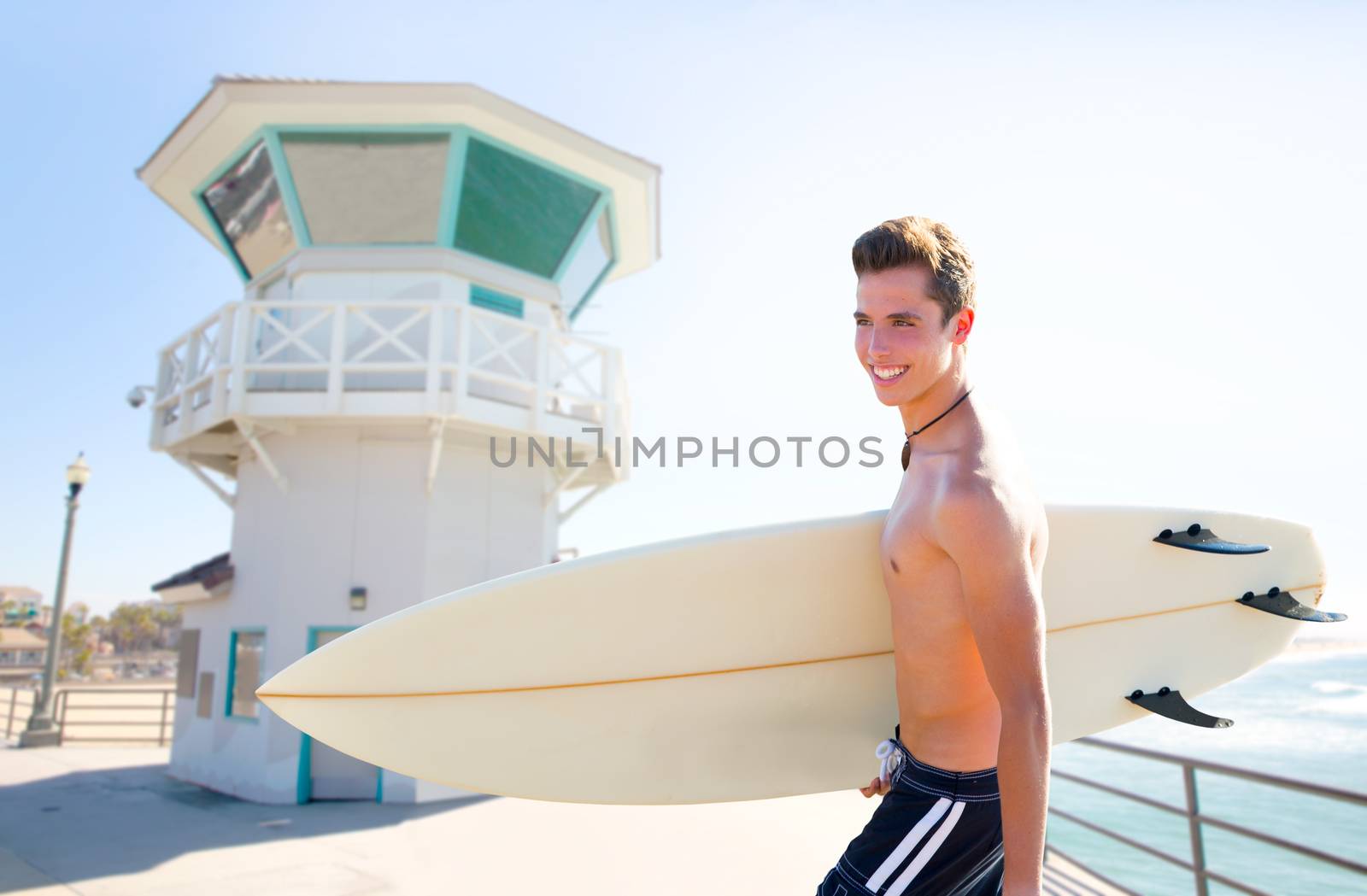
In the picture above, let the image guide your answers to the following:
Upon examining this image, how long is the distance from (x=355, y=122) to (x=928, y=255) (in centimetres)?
864

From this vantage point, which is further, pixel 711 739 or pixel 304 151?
pixel 304 151

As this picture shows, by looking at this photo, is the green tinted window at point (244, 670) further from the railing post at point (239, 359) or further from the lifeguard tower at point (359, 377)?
the railing post at point (239, 359)

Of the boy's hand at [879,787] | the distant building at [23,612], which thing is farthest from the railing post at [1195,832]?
the distant building at [23,612]

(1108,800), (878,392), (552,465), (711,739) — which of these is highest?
(552,465)

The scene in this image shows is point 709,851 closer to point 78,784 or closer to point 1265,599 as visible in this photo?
point 1265,599

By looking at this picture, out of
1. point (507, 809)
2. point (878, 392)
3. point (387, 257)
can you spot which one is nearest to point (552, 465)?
point (387, 257)

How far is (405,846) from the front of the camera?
6199 mm

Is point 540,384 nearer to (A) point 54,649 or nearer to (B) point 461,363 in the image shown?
(B) point 461,363

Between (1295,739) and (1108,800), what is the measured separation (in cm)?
1098

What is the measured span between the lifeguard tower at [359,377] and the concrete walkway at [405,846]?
103 centimetres

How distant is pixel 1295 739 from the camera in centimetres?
2638

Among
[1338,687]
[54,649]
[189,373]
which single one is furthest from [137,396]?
[1338,687]

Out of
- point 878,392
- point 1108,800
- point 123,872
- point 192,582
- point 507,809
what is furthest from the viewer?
point 1108,800

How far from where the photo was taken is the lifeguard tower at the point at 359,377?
324 inches
